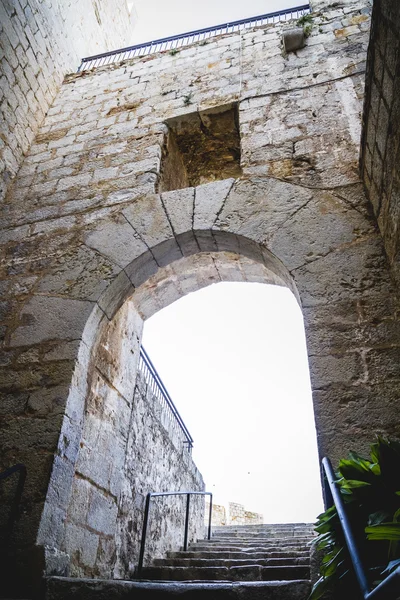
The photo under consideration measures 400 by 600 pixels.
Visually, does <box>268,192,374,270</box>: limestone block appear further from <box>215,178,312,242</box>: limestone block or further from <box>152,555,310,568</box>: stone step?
<box>152,555,310,568</box>: stone step

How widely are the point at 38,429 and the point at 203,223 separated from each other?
1.74m

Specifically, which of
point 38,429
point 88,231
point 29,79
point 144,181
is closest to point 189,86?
point 144,181

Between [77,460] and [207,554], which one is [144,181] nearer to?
[77,460]

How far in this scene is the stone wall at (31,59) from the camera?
419 centimetres

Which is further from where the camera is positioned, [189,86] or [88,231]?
[189,86]

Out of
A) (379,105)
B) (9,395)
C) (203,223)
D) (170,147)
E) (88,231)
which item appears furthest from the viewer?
(170,147)

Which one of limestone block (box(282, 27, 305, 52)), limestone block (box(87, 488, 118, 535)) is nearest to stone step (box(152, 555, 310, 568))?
limestone block (box(87, 488, 118, 535))

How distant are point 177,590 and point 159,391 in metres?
4.06

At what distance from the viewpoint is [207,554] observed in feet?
13.6

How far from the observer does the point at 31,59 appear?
4.68 metres

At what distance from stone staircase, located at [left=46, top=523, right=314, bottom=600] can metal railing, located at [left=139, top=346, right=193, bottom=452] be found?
5.70ft

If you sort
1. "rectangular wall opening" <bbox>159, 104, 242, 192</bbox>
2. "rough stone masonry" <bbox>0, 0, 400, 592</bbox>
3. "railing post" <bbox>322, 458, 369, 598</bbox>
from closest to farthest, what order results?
"railing post" <bbox>322, 458, 369, 598</bbox> < "rough stone masonry" <bbox>0, 0, 400, 592</bbox> < "rectangular wall opening" <bbox>159, 104, 242, 192</bbox>

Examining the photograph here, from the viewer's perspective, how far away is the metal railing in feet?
17.4

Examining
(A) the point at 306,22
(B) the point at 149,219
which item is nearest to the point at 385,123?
(B) the point at 149,219
